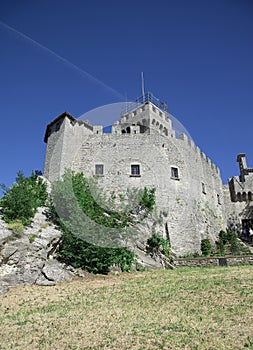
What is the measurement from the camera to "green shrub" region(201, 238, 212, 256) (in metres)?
18.3

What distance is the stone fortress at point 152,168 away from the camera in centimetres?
1934

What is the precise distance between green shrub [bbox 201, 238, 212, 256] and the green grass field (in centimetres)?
828

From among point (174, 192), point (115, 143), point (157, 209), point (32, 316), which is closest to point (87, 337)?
point (32, 316)

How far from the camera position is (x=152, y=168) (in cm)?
2022

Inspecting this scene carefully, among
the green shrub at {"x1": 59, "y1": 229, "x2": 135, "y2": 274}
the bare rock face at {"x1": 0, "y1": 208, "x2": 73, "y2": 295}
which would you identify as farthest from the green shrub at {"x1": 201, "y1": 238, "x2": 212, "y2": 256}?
the bare rock face at {"x1": 0, "y1": 208, "x2": 73, "y2": 295}

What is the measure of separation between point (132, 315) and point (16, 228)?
6809 mm

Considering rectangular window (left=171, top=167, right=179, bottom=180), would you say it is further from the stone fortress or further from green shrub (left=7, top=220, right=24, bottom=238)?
green shrub (left=7, top=220, right=24, bottom=238)

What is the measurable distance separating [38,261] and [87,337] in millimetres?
5726

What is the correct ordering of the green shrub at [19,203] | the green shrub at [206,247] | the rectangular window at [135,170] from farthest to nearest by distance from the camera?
the rectangular window at [135,170]
the green shrub at [206,247]
the green shrub at [19,203]

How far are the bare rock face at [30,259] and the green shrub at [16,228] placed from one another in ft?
0.39

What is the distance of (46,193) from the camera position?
598 inches

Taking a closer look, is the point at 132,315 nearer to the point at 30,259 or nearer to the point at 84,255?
the point at 84,255

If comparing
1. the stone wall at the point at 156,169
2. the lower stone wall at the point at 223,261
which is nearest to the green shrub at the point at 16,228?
the stone wall at the point at 156,169

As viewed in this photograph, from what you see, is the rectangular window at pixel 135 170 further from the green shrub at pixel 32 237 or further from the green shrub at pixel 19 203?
the green shrub at pixel 32 237
